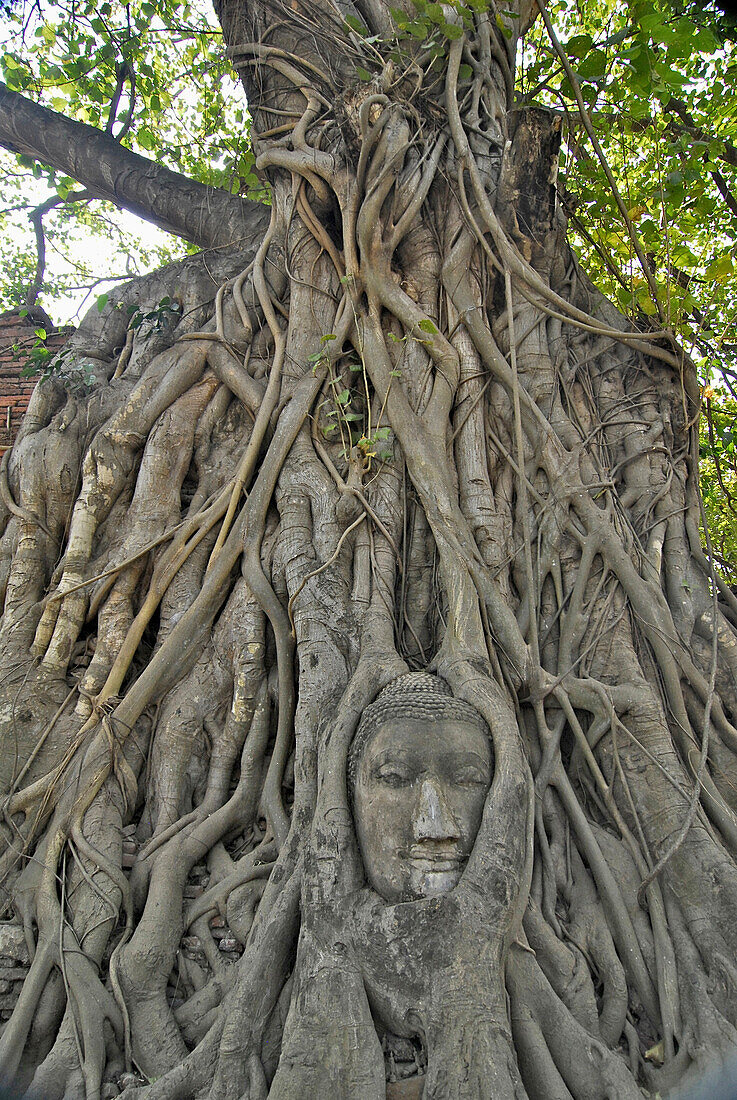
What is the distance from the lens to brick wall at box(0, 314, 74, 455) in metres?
4.61

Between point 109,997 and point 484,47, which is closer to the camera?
point 109,997

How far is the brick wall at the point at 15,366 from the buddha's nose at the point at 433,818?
3620 millimetres

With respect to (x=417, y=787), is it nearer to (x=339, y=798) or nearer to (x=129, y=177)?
(x=339, y=798)

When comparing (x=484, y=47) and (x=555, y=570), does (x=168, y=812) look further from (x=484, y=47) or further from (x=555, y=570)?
(x=484, y=47)

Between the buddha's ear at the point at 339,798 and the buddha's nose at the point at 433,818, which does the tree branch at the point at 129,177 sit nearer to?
the buddha's ear at the point at 339,798

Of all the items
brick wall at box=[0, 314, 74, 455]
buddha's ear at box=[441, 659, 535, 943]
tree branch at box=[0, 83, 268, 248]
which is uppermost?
tree branch at box=[0, 83, 268, 248]

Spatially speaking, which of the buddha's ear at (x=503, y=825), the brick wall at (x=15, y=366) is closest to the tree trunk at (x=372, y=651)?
the buddha's ear at (x=503, y=825)

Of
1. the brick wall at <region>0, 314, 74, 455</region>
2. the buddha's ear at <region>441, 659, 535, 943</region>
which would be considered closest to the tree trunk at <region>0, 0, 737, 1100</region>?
the buddha's ear at <region>441, 659, 535, 943</region>

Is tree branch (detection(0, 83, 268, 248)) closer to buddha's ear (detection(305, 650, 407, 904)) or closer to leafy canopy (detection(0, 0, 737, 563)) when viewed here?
leafy canopy (detection(0, 0, 737, 563))

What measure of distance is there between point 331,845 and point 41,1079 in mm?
1068

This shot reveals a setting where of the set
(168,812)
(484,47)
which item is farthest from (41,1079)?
(484,47)

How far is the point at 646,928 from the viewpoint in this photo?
232 centimetres

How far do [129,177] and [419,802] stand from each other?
476 centimetres

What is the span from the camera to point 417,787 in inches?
87.3
